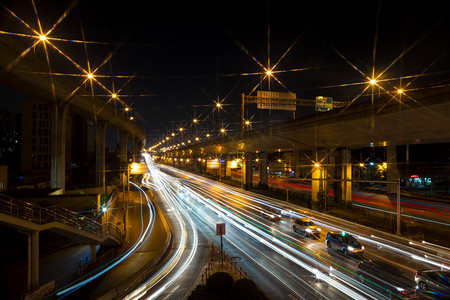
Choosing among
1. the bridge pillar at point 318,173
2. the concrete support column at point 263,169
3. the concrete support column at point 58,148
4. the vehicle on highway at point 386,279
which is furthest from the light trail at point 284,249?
the concrete support column at point 263,169

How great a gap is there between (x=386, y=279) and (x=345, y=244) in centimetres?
353

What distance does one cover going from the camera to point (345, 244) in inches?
574

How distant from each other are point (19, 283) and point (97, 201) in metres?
8.29

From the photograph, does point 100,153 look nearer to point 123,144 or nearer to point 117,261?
point 123,144

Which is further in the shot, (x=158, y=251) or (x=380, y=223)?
(x=380, y=223)

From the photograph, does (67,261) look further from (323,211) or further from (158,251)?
(323,211)

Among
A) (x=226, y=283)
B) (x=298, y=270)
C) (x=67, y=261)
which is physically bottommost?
(x=67, y=261)

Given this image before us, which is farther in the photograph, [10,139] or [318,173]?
[10,139]

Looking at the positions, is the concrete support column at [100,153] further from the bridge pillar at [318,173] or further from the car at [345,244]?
the car at [345,244]

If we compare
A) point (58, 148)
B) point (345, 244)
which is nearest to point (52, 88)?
point (58, 148)

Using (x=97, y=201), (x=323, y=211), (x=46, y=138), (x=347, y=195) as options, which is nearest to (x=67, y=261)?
(x=97, y=201)

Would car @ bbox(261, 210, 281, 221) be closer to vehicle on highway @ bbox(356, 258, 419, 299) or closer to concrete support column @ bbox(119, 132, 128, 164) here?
vehicle on highway @ bbox(356, 258, 419, 299)

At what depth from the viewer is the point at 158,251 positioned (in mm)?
16094

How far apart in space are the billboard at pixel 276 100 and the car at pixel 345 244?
826 inches
